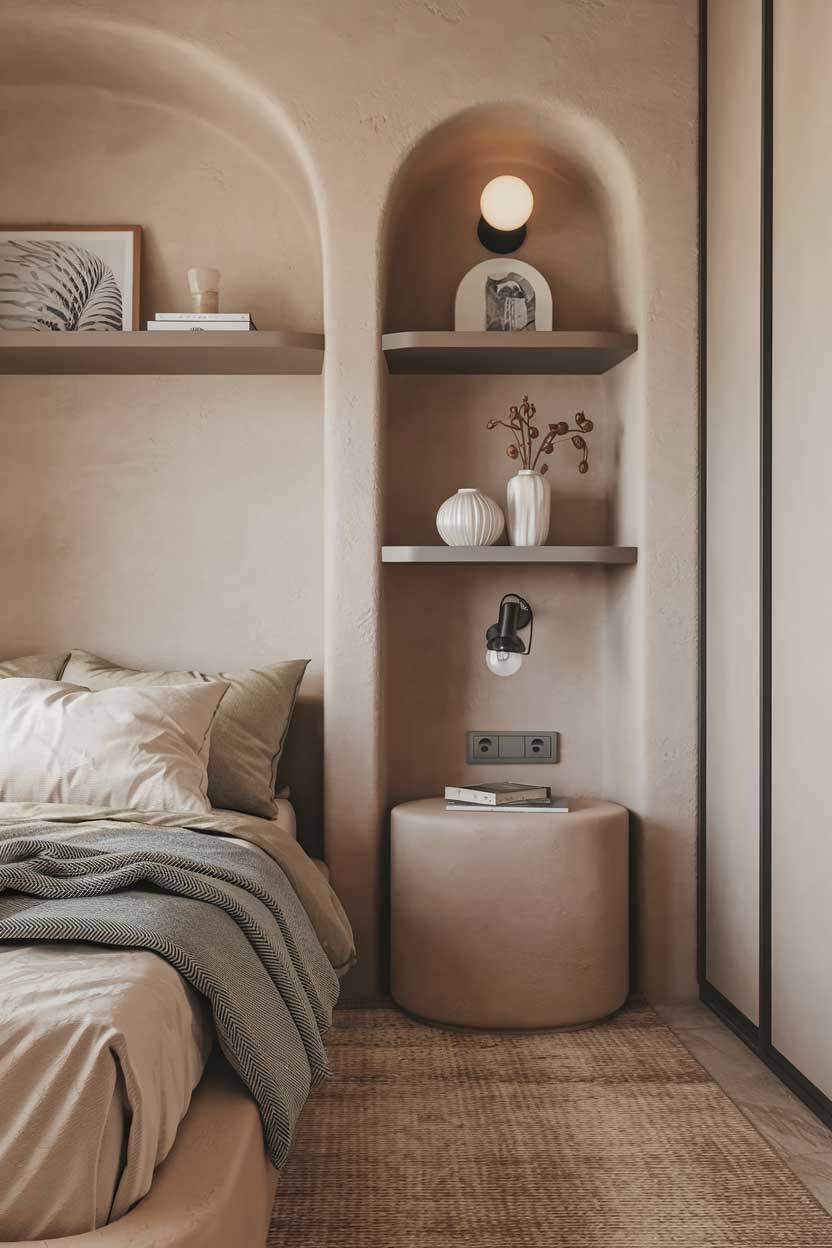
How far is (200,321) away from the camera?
2949 millimetres

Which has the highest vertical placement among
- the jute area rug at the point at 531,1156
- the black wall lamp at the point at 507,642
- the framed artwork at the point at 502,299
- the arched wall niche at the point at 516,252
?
the arched wall niche at the point at 516,252

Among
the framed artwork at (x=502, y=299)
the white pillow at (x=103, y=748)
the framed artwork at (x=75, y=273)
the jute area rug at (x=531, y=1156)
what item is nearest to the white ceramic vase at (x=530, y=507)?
the framed artwork at (x=502, y=299)

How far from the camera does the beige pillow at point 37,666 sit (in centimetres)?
293

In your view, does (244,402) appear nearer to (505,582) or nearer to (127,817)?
(505,582)

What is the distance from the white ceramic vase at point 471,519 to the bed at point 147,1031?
1.16 meters

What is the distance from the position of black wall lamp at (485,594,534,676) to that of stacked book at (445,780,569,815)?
1.11 feet

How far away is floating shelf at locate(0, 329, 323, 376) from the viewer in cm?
289

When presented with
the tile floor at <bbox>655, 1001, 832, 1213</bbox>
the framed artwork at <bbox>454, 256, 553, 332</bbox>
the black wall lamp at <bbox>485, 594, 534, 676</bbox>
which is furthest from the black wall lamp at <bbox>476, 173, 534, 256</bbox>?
the tile floor at <bbox>655, 1001, 832, 1213</bbox>

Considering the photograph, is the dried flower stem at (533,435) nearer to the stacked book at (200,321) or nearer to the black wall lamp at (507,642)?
the black wall lamp at (507,642)

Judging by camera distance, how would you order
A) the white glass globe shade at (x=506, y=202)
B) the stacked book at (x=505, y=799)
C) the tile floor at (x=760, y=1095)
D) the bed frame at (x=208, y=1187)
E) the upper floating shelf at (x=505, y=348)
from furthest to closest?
the white glass globe shade at (x=506, y=202) < the upper floating shelf at (x=505, y=348) < the stacked book at (x=505, y=799) < the tile floor at (x=760, y=1095) < the bed frame at (x=208, y=1187)

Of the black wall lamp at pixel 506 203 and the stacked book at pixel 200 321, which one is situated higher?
the black wall lamp at pixel 506 203

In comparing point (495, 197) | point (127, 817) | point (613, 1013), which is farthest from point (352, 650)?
point (495, 197)

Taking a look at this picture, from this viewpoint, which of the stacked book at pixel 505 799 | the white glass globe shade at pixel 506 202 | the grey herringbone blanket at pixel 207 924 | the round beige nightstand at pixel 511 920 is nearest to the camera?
the grey herringbone blanket at pixel 207 924

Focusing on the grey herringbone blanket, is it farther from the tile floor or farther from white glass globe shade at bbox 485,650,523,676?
white glass globe shade at bbox 485,650,523,676
